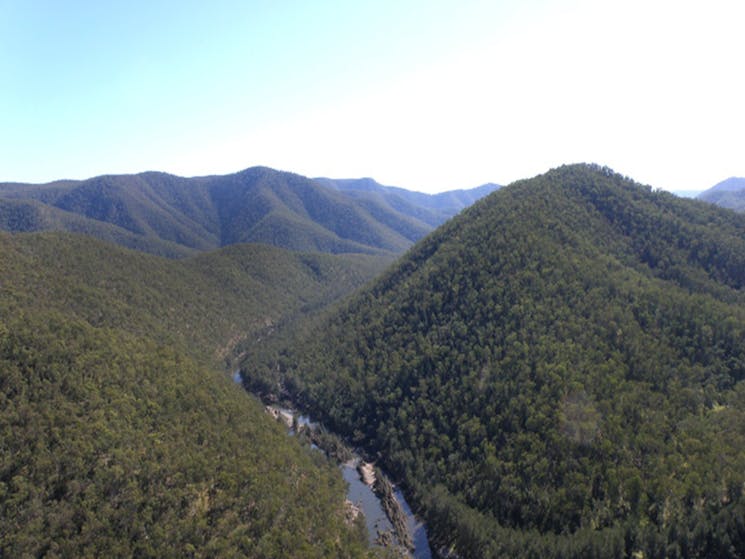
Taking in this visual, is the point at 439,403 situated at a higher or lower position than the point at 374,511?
higher

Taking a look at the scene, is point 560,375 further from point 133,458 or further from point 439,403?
point 133,458

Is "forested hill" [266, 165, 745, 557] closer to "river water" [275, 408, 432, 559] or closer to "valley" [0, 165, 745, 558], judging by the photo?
"valley" [0, 165, 745, 558]

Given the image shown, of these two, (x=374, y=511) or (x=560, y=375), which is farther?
(x=560, y=375)

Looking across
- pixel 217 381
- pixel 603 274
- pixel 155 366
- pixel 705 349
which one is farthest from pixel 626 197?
pixel 155 366

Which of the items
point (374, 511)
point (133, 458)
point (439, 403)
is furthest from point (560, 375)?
point (133, 458)

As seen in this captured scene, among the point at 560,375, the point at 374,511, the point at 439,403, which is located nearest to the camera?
the point at 374,511

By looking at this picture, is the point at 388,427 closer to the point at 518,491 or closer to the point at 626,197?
the point at 518,491
